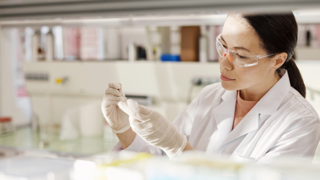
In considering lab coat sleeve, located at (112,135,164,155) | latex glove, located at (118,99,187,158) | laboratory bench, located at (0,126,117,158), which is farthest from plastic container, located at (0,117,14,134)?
latex glove, located at (118,99,187,158)

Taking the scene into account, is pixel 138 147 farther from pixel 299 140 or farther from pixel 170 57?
pixel 170 57

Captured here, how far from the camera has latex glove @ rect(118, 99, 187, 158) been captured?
3.09 feet

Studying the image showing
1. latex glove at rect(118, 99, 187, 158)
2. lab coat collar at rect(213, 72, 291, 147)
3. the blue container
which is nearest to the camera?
latex glove at rect(118, 99, 187, 158)

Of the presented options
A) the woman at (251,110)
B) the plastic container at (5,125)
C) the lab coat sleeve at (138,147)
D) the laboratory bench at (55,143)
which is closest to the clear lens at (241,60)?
the woman at (251,110)

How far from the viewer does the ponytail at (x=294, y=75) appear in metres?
1.27

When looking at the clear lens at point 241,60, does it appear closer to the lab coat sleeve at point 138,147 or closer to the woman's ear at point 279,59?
the woman's ear at point 279,59

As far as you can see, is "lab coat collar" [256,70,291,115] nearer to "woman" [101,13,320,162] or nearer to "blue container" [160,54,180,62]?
"woman" [101,13,320,162]

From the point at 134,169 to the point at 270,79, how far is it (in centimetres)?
77

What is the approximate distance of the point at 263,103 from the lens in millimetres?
1198

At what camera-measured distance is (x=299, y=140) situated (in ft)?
3.44

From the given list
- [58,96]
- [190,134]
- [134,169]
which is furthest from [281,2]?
[58,96]

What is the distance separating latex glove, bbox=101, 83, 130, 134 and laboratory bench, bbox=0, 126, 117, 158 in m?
0.89

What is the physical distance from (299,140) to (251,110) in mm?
220

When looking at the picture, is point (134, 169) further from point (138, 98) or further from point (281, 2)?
point (138, 98)
